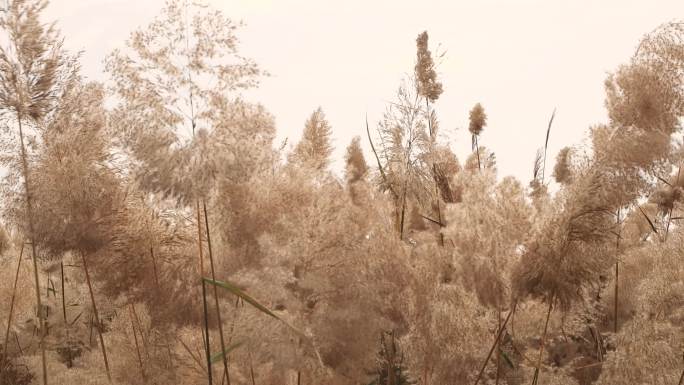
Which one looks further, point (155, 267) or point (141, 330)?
point (141, 330)

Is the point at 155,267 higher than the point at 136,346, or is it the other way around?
the point at 155,267

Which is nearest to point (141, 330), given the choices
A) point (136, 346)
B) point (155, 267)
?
point (136, 346)

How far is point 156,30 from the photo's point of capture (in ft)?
7.95

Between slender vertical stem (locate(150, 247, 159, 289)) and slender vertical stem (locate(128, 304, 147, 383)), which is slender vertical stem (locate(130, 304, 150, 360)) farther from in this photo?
slender vertical stem (locate(150, 247, 159, 289))

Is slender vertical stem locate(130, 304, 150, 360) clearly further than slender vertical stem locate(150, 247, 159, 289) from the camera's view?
Yes

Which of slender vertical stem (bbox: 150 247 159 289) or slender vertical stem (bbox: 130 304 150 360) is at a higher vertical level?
slender vertical stem (bbox: 150 247 159 289)

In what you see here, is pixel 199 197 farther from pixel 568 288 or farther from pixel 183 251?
pixel 568 288

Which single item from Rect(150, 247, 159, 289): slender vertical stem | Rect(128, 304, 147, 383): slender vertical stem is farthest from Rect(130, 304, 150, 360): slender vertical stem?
Rect(150, 247, 159, 289): slender vertical stem

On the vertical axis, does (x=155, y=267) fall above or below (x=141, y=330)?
above

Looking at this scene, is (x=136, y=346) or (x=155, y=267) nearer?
(x=155, y=267)

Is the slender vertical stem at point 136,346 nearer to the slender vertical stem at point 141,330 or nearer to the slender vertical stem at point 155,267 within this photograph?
the slender vertical stem at point 141,330

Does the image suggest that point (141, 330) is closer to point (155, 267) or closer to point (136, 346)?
point (136, 346)

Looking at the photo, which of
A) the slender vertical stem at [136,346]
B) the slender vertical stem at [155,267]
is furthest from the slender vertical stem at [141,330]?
the slender vertical stem at [155,267]

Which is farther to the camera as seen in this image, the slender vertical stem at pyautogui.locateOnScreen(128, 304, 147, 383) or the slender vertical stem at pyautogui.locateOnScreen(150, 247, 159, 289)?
the slender vertical stem at pyautogui.locateOnScreen(128, 304, 147, 383)
